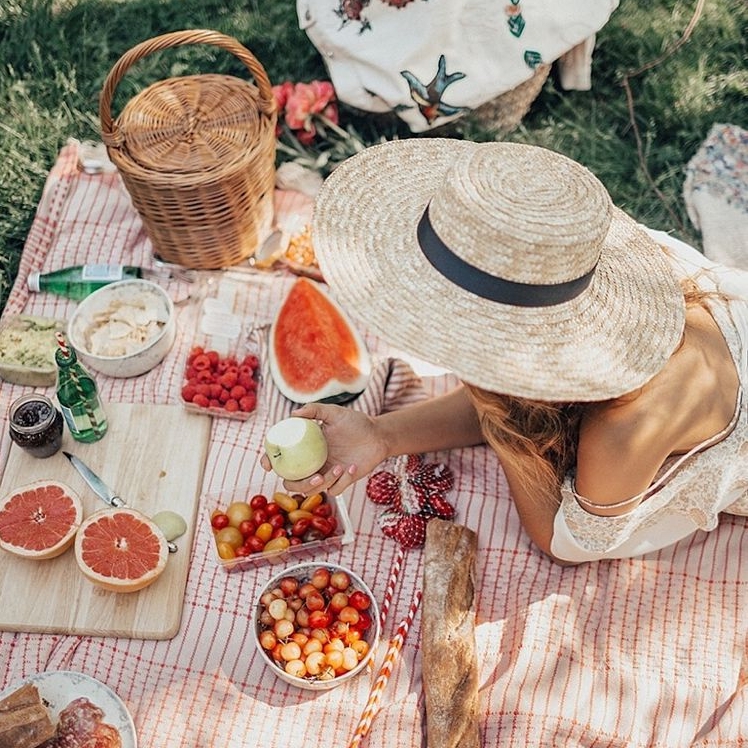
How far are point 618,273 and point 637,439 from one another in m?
0.48

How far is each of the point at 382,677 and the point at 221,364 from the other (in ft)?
4.83

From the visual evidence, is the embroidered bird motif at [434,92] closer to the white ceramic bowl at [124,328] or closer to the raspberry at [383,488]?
the white ceramic bowl at [124,328]

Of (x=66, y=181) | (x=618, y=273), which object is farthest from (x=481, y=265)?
(x=66, y=181)

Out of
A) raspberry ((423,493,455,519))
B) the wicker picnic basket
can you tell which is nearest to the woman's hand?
raspberry ((423,493,455,519))

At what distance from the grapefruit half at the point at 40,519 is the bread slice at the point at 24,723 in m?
0.51

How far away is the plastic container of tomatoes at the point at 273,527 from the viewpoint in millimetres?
3031

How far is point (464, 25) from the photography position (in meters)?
4.23

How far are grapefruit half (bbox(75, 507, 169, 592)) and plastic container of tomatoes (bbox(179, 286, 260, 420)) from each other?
1.97ft

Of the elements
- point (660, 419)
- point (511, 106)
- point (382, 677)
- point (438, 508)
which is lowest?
point (382, 677)

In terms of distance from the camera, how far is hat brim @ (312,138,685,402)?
215 cm

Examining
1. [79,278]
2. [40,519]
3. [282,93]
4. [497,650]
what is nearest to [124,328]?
[79,278]

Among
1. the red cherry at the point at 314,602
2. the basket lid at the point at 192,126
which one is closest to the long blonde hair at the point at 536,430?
the red cherry at the point at 314,602

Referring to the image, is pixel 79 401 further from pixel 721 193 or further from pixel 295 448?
pixel 721 193

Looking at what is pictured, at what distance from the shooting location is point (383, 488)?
10.7ft
